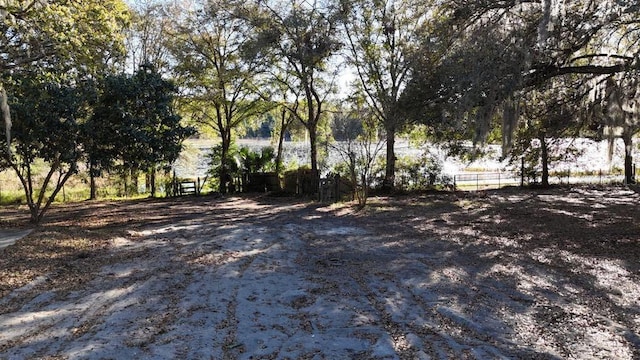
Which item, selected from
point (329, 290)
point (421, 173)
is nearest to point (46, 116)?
point (329, 290)

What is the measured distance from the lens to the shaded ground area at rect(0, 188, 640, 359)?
402 centimetres

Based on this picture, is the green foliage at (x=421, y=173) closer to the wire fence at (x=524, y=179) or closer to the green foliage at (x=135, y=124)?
the wire fence at (x=524, y=179)

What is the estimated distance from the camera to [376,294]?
5547 mm

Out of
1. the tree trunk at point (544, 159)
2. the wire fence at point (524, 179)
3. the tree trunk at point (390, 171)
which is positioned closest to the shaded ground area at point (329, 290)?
the tree trunk at point (390, 171)

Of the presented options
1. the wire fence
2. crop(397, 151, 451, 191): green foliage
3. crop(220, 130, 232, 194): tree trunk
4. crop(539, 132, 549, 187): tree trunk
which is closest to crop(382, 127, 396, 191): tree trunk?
crop(397, 151, 451, 191): green foliage

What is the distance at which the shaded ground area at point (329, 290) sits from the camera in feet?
13.2

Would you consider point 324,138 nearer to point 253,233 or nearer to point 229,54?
point 229,54

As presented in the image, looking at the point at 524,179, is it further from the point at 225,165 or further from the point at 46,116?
the point at 46,116

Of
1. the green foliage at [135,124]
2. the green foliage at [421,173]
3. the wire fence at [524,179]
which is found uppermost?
the green foliage at [135,124]

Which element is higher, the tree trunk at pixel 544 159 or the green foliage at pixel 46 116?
the green foliage at pixel 46 116

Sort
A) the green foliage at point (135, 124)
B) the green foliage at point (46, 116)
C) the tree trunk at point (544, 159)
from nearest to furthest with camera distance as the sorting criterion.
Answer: the green foliage at point (46, 116) → the green foliage at point (135, 124) → the tree trunk at point (544, 159)

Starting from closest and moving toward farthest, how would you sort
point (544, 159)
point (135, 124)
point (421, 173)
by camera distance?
1. point (135, 124)
2. point (544, 159)
3. point (421, 173)

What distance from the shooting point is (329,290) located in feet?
18.7

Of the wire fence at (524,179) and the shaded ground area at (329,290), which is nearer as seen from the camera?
the shaded ground area at (329,290)
